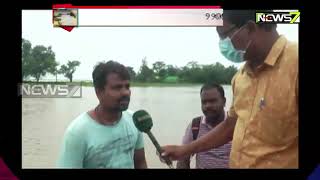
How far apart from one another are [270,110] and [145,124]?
931 mm

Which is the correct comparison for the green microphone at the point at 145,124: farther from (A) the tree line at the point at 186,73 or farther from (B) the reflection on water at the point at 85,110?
(A) the tree line at the point at 186,73

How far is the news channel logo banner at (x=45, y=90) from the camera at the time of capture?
3961mm

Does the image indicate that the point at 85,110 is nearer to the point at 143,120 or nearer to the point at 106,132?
the point at 106,132

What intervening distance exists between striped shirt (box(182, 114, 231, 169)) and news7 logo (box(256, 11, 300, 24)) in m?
0.85

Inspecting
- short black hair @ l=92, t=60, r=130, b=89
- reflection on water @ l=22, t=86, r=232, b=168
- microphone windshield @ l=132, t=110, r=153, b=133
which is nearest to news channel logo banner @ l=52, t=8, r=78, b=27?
short black hair @ l=92, t=60, r=130, b=89

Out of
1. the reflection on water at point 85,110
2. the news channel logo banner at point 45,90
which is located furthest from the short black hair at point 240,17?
the news channel logo banner at point 45,90

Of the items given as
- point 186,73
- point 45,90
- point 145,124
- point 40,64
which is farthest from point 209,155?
point 40,64

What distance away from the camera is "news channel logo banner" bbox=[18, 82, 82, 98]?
396 centimetres

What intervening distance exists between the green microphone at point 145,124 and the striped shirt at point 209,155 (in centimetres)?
20

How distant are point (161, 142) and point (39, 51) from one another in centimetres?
114

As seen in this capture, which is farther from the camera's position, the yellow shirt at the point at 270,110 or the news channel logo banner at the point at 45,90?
the news channel logo banner at the point at 45,90
